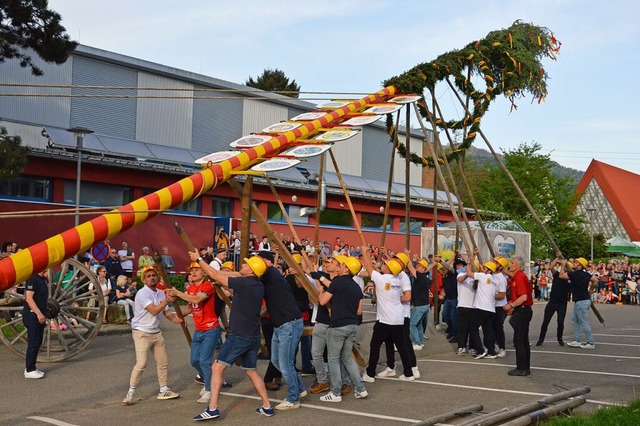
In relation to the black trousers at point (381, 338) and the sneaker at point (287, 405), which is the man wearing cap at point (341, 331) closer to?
the sneaker at point (287, 405)

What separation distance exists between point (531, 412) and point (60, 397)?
229 inches

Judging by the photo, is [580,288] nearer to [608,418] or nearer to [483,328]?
[483,328]

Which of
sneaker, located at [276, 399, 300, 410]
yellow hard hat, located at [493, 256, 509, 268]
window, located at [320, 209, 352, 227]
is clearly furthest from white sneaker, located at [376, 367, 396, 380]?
window, located at [320, 209, 352, 227]

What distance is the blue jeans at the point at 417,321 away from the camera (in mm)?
14508

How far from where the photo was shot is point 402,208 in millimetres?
38438

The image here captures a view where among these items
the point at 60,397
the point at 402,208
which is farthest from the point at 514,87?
the point at 402,208

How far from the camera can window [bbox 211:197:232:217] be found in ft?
98.6

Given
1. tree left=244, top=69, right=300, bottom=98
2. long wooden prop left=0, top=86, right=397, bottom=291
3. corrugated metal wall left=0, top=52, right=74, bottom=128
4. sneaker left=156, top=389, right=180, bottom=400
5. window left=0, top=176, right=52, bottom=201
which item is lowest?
sneaker left=156, top=389, right=180, bottom=400

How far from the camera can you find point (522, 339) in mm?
11750

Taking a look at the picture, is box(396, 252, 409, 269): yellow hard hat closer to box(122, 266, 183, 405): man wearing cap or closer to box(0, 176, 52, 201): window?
box(122, 266, 183, 405): man wearing cap

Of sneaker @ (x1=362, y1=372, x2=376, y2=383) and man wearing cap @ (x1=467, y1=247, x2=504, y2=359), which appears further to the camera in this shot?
man wearing cap @ (x1=467, y1=247, x2=504, y2=359)

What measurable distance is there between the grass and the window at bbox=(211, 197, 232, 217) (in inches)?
902

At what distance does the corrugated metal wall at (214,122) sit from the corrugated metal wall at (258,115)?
0.96 ft

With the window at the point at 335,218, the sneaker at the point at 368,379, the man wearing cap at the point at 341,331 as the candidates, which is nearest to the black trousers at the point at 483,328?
the sneaker at the point at 368,379
